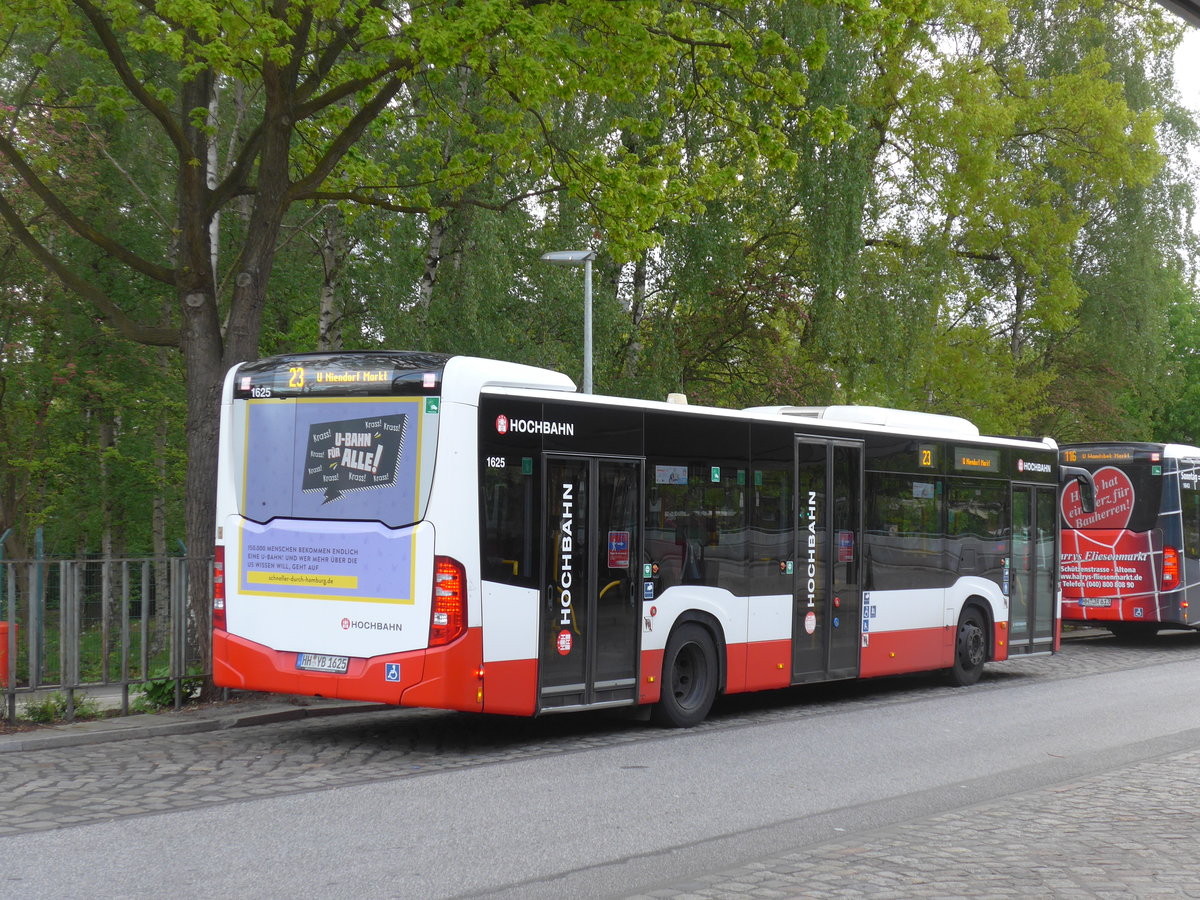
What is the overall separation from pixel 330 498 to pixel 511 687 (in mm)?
2018

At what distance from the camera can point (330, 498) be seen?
10.4m

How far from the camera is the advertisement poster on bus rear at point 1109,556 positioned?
2139 centimetres

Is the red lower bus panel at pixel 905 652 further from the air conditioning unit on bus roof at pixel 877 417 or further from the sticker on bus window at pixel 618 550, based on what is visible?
the sticker on bus window at pixel 618 550

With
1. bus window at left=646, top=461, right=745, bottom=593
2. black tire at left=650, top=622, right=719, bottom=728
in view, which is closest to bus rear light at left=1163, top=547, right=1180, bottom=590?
bus window at left=646, top=461, right=745, bottom=593

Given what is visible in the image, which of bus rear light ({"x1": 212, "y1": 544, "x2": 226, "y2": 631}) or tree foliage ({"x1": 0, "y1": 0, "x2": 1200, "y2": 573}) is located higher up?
tree foliage ({"x1": 0, "y1": 0, "x2": 1200, "y2": 573})

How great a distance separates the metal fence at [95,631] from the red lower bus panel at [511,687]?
3.62 m

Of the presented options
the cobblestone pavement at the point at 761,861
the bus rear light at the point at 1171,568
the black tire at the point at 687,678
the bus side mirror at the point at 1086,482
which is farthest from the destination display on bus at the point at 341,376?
the bus rear light at the point at 1171,568

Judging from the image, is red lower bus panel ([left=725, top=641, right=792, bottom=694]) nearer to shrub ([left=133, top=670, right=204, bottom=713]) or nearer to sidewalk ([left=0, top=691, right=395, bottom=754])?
sidewalk ([left=0, top=691, right=395, bottom=754])

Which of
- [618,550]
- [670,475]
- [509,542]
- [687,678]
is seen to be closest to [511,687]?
[509,542]

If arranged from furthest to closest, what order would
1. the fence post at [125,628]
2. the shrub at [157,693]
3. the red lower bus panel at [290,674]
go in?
the shrub at [157,693], the fence post at [125,628], the red lower bus panel at [290,674]

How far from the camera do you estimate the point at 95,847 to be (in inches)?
279

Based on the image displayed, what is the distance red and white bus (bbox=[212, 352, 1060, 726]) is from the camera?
396 inches

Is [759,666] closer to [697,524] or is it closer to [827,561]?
[827,561]

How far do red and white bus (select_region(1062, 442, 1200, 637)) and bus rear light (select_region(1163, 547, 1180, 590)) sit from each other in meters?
0.02
